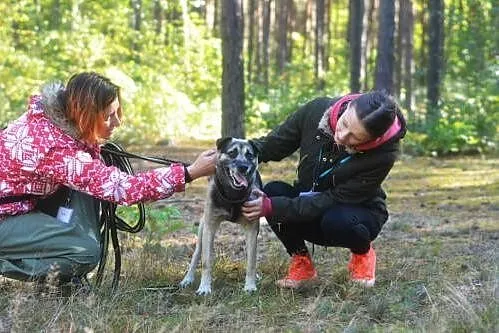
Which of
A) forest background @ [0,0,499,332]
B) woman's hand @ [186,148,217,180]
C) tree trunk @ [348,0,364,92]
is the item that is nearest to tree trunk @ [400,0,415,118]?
forest background @ [0,0,499,332]

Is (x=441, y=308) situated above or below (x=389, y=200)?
above

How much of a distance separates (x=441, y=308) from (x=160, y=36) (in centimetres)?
1672

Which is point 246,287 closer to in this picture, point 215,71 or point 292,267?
point 292,267

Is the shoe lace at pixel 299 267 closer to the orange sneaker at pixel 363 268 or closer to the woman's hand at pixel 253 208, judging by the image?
the orange sneaker at pixel 363 268

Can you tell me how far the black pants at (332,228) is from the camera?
15.0 feet

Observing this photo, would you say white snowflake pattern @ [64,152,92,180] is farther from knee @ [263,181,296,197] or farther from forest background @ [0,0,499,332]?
knee @ [263,181,296,197]

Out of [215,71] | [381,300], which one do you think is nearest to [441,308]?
[381,300]

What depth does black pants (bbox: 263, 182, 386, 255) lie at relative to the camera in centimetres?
457

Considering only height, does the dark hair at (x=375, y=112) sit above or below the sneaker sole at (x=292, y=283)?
above

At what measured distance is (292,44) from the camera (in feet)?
129

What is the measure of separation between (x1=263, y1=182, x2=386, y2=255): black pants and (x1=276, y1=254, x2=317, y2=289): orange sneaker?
0.06 meters

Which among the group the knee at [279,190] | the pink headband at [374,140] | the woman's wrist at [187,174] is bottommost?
the knee at [279,190]

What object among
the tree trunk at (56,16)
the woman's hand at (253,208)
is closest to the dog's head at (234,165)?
the woman's hand at (253,208)

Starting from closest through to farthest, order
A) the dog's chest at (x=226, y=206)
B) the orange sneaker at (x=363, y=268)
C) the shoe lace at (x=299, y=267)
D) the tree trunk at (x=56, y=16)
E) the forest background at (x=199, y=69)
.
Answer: the dog's chest at (x=226, y=206) → the orange sneaker at (x=363, y=268) → the shoe lace at (x=299, y=267) → the forest background at (x=199, y=69) → the tree trunk at (x=56, y=16)
